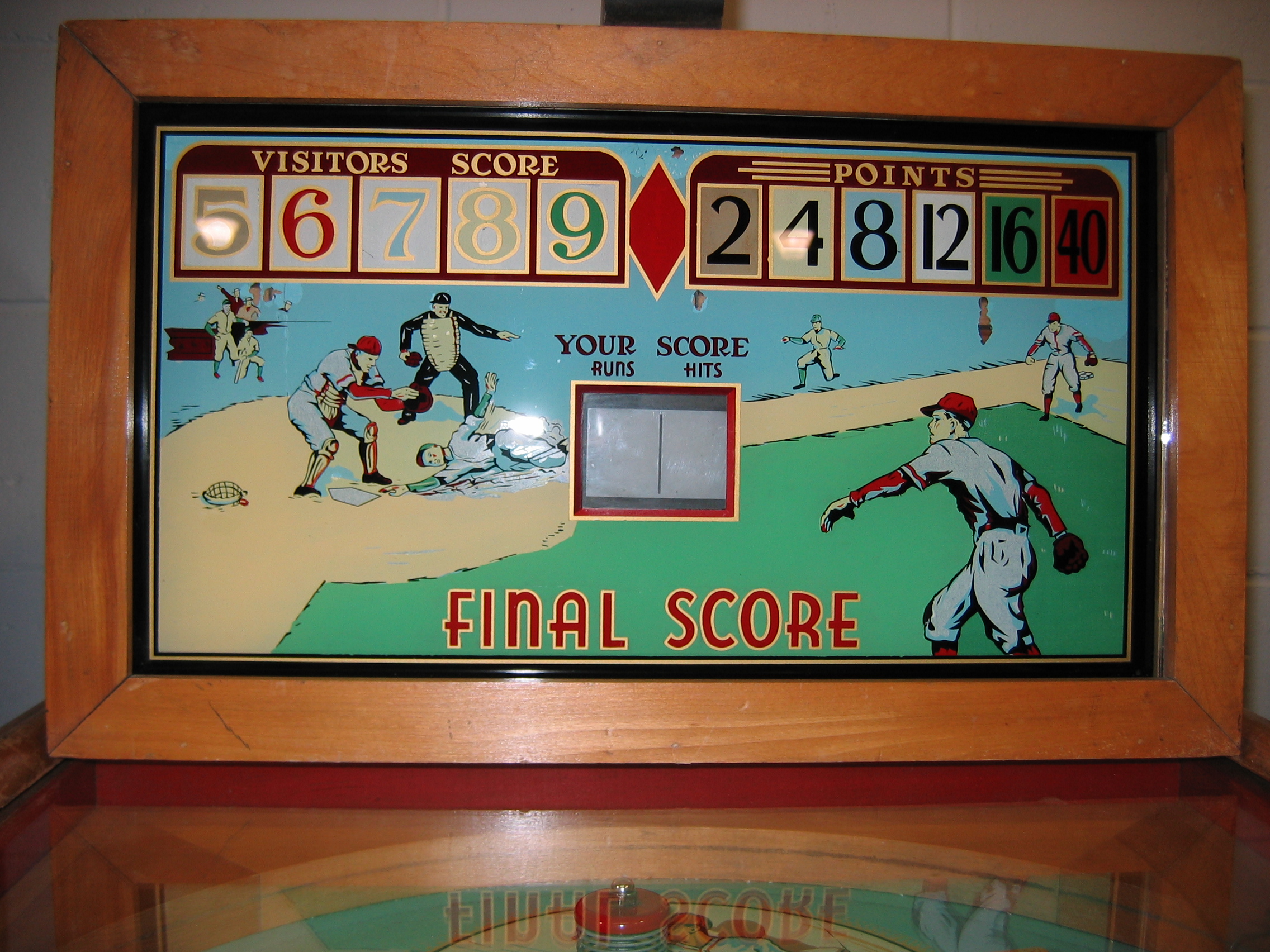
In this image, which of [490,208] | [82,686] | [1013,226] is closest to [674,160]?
[490,208]

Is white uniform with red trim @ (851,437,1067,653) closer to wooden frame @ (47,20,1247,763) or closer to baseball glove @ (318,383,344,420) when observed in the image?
wooden frame @ (47,20,1247,763)

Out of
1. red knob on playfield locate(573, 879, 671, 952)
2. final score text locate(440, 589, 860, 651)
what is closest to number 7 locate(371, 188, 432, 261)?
final score text locate(440, 589, 860, 651)

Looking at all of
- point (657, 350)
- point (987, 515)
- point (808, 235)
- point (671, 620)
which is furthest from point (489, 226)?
point (987, 515)

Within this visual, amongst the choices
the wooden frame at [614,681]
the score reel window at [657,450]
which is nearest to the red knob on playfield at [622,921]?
the wooden frame at [614,681]

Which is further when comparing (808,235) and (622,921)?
(808,235)

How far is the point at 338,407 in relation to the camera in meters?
0.77

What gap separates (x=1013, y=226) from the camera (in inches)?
31.9

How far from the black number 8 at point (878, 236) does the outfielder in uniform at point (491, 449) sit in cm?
34

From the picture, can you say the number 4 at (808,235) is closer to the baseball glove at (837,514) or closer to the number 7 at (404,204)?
the baseball glove at (837,514)

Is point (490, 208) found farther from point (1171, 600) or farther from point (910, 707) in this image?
point (1171, 600)

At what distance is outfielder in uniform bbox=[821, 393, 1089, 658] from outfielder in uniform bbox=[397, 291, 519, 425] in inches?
15.1

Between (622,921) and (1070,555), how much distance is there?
0.55 meters

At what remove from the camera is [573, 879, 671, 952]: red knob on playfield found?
0.55m

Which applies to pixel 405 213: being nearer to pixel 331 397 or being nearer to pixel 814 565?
pixel 331 397
